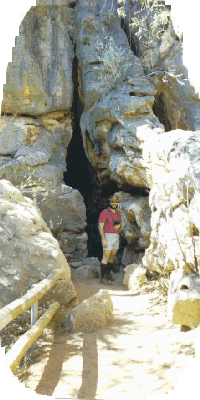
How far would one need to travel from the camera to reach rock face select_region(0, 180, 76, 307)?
3.94 metres

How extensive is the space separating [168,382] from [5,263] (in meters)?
2.51

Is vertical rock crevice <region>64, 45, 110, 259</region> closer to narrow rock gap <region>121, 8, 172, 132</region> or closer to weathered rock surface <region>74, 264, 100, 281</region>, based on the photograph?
narrow rock gap <region>121, 8, 172, 132</region>

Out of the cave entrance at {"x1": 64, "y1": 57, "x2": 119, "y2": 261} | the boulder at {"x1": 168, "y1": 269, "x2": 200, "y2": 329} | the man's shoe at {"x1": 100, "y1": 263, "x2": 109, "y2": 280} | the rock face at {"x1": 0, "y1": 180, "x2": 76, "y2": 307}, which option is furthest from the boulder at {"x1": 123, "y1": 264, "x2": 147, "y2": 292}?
the cave entrance at {"x1": 64, "y1": 57, "x2": 119, "y2": 261}

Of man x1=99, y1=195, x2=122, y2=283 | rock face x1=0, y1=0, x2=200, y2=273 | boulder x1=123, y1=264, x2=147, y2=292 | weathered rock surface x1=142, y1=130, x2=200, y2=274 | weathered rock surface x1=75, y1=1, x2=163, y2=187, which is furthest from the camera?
rock face x1=0, y1=0, x2=200, y2=273

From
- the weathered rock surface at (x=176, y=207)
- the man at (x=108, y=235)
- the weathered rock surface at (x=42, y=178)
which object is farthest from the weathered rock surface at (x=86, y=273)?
the weathered rock surface at (x=176, y=207)

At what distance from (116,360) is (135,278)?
9.22 feet

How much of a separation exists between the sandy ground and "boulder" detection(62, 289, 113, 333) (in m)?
0.10

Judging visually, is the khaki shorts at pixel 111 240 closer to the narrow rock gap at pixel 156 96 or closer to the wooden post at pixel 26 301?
the wooden post at pixel 26 301

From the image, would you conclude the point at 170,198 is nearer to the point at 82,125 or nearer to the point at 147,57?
the point at 82,125

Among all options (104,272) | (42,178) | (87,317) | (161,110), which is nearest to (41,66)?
(42,178)

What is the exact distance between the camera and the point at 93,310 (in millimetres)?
4152

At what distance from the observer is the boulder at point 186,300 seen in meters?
3.33

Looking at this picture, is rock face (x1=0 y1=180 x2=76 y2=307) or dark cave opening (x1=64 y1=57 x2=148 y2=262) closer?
rock face (x1=0 y1=180 x2=76 y2=307)

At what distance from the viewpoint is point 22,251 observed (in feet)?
13.9
